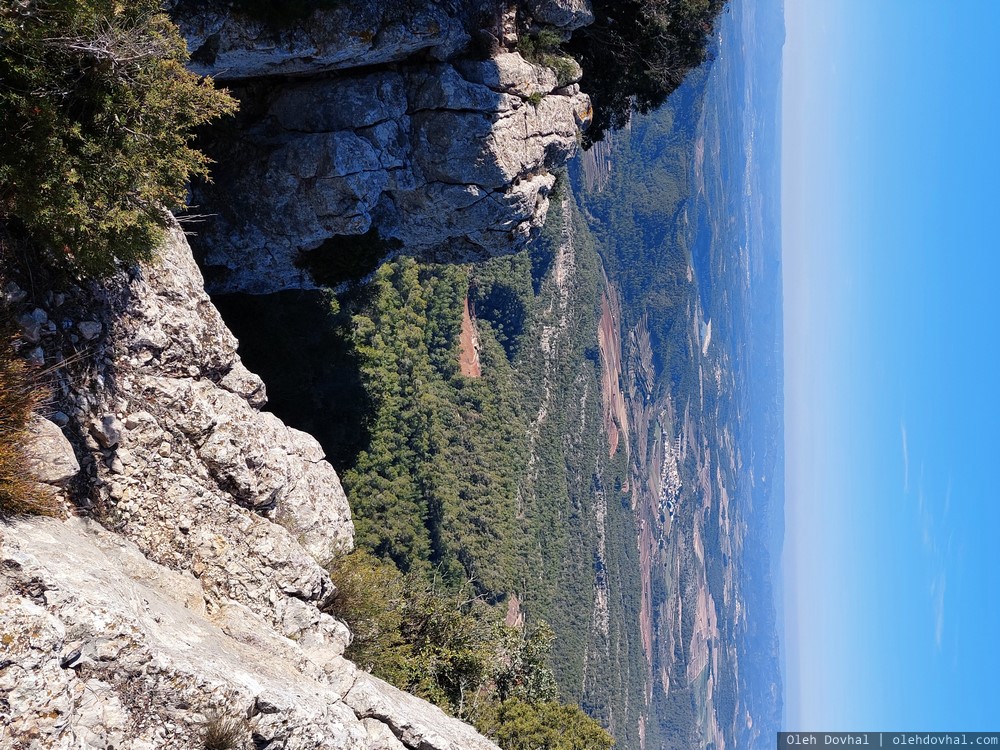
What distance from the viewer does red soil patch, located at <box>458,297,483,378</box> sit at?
7462cm

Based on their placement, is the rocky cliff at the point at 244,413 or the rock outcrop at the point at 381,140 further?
the rock outcrop at the point at 381,140

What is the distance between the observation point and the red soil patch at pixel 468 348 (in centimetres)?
7462

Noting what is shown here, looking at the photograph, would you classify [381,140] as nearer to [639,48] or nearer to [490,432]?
[639,48]

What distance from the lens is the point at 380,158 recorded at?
19609 millimetres

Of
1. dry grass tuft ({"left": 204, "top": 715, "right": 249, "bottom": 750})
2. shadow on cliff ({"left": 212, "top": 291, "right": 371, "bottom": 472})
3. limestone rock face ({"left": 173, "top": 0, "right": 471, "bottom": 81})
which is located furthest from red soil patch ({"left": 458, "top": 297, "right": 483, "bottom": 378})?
dry grass tuft ({"left": 204, "top": 715, "right": 249, "bottom": 750})

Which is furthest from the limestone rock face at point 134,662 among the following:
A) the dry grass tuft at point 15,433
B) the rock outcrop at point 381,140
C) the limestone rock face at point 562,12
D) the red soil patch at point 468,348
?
the red soil patch at point 468,348

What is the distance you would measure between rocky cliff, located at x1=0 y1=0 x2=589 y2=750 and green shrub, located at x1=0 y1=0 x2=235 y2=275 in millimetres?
1684

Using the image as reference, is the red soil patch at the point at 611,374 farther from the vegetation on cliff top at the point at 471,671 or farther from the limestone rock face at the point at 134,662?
the limestone rock face at the point at 134,662

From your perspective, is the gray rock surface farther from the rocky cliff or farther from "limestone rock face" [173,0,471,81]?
"limestone rock face" [173,0,471,81]

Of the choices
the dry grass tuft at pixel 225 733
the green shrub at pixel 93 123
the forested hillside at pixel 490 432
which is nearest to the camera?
the green shrub at pixel 93 123

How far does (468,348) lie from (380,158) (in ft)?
188

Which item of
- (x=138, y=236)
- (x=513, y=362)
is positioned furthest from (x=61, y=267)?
(x=513, y=362)

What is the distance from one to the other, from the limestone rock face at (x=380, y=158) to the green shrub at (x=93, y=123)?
8163mm

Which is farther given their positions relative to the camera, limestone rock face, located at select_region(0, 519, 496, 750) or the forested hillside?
the forested hillside
